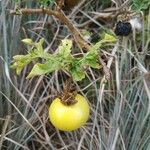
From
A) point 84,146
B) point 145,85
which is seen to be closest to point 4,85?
point 84,146

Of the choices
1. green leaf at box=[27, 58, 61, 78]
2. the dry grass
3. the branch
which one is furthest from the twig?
green leaf at box=[27, 58, 61, 78]

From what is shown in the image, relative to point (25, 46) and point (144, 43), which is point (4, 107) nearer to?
point (25, 46)

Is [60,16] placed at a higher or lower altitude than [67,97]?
higher

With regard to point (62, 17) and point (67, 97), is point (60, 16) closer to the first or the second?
point (62, 17)

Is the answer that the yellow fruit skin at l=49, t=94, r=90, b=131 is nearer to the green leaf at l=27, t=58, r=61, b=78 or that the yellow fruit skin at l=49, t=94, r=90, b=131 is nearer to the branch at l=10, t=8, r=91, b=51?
the green leaf at l=27, t=58, r=61, b=78

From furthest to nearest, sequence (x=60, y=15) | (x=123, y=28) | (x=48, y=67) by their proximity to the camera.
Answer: (x=123, y=28)
(x=60, y=15)
(x=48, y=67)

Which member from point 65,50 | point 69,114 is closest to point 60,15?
point 65,50

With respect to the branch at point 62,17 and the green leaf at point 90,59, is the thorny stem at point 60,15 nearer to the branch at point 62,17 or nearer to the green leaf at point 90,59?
the branch at point 62,17

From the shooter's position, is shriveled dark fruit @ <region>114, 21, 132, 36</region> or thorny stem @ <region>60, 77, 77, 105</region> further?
shriveled dark fruit @ <region>114, 21, 132, 36</region>

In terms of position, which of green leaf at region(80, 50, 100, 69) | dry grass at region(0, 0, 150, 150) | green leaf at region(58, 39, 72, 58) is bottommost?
dry grass at region(0, 0, 150, 150)
